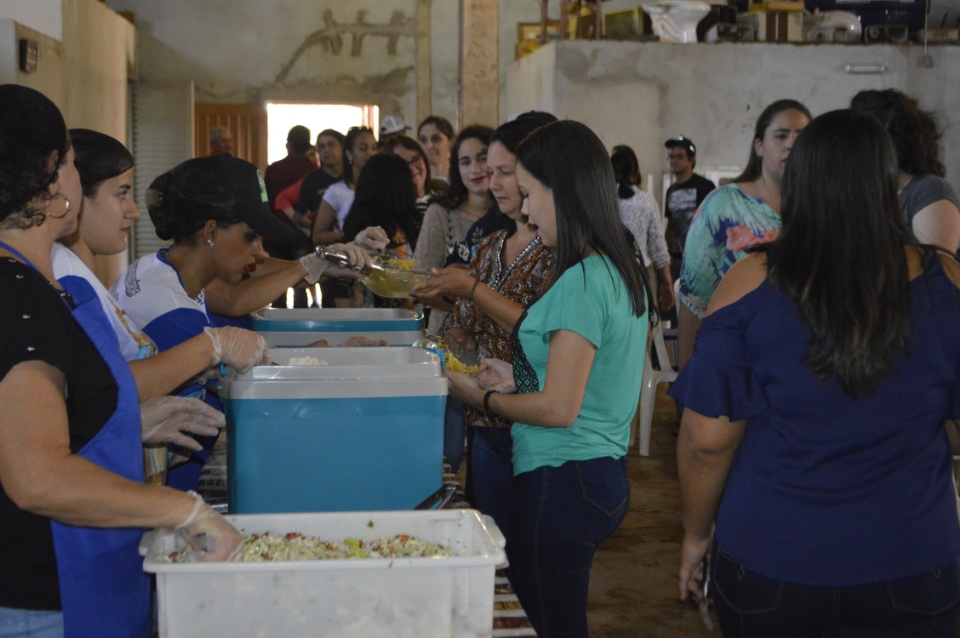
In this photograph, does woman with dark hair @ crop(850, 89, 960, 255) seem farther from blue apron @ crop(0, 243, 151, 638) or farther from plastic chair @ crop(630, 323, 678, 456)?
plastic chair @ crop(630, 323, 678, 456)

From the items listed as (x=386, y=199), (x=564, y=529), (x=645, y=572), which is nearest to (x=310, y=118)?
(x=386, y=199)

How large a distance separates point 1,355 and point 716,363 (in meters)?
1.05

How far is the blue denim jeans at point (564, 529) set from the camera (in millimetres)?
2004

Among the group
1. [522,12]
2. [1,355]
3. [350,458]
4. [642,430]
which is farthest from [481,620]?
[522,12]

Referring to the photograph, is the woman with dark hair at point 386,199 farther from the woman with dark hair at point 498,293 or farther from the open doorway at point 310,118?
the open doorway at point 310,118

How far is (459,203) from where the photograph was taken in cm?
365

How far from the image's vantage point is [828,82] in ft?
25.4

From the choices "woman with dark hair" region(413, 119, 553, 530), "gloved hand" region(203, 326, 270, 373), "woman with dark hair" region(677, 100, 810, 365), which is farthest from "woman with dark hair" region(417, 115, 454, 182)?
"gloved hand" region(203, 326, 270, 373)

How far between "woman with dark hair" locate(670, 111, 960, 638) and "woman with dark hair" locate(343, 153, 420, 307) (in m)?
2.60

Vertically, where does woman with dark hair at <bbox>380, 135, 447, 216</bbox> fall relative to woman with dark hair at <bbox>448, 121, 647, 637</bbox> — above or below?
above

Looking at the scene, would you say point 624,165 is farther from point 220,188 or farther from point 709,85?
point 220,188

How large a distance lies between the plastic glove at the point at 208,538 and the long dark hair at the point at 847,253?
89cm

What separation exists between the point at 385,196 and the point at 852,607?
2925 millimetres

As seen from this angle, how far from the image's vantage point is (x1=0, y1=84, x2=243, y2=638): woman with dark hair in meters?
1.20
